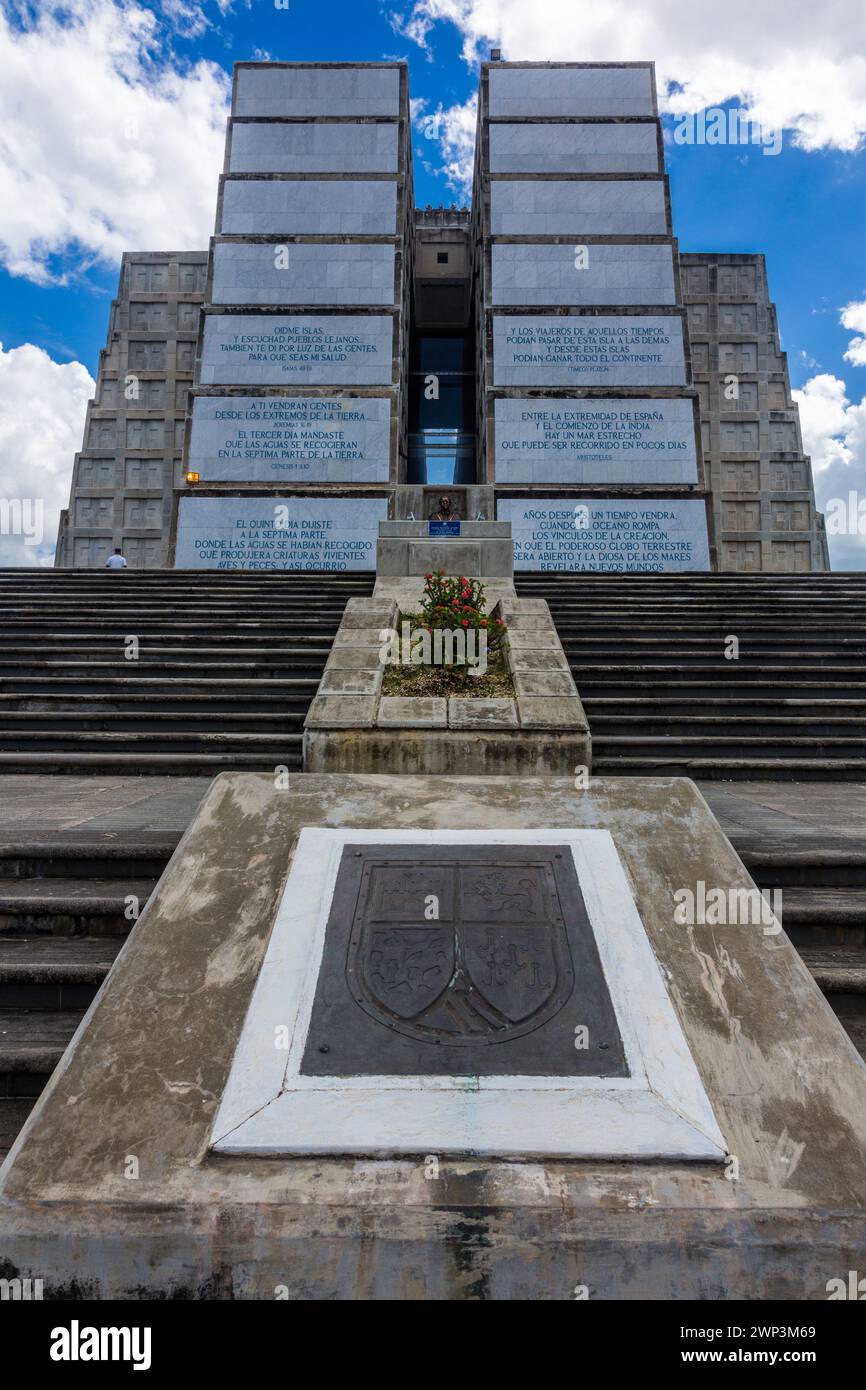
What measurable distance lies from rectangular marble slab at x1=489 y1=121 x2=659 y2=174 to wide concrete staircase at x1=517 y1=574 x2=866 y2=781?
53.3 ft

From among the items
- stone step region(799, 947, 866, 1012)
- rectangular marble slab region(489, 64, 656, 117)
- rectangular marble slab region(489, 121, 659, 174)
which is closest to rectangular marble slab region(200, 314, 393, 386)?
rectangular marble slab region(489, 121, 659, 174)

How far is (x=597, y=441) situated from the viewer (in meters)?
18.9

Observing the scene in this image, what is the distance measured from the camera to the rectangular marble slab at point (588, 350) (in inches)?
765

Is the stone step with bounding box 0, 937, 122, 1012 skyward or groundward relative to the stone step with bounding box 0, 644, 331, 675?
groundward

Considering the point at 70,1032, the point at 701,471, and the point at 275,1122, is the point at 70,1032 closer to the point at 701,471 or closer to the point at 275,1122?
the point at 275,1122

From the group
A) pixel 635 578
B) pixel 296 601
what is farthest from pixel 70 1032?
pixel 635 578

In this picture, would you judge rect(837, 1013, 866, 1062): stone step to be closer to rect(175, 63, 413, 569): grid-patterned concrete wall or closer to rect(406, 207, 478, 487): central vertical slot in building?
rect(175, 63, 413, 569): grid-patterned concrete wall

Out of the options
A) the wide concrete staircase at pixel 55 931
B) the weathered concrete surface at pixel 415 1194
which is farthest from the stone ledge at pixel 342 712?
the weathered concrete surface at pixel 415 1194

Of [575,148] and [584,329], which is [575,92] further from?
[584,329]

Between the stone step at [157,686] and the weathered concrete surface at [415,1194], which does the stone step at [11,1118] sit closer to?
the weathered concrete surface at [415,1194]

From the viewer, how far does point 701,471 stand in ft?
61.8

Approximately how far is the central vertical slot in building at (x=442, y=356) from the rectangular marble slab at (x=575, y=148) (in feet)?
17.4

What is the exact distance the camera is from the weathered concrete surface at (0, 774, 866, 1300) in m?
2.10

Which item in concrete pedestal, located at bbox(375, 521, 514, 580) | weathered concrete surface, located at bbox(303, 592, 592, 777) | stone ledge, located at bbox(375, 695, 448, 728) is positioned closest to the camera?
weathered concrete surface, located at bbox(303, 592, 592, 777)
